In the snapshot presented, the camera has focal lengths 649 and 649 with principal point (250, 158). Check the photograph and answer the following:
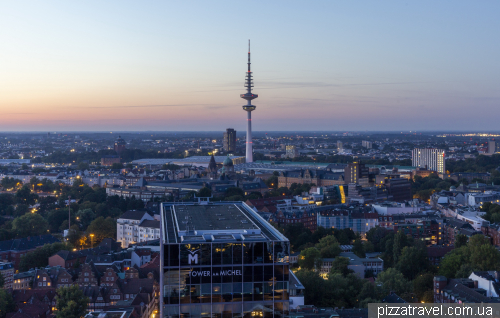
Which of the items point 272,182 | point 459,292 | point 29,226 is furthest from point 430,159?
point 459,292

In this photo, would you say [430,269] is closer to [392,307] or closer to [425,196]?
[392,307]

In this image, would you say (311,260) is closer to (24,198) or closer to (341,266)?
(341,266)

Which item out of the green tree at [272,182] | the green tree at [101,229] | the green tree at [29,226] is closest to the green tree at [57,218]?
the green tree at [29,226]

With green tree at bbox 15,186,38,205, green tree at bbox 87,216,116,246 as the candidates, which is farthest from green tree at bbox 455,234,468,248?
green tree at bbox 15,186,38,205

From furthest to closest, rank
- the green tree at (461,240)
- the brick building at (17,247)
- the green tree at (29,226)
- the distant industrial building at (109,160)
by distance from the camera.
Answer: the distant industrial building at (109,160)
the green tree at (29,226)
the green tree at (461,240)
the brick building at (17,247)

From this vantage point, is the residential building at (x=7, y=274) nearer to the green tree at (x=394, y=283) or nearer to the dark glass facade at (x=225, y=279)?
the dark glass facade at (x=225, y=279)

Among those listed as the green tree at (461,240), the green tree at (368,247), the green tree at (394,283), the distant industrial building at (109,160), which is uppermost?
the green tree at (461,240)
